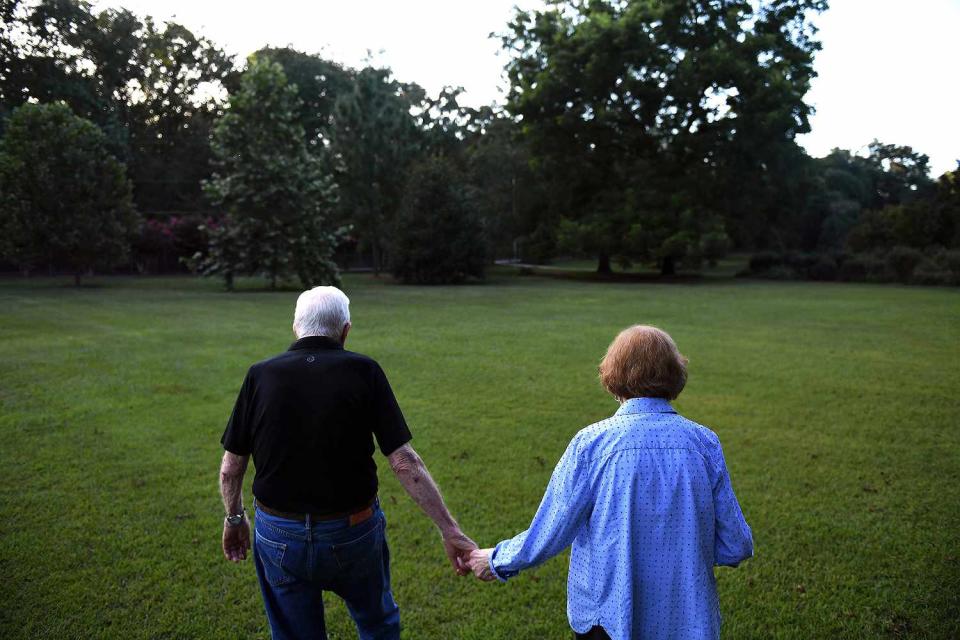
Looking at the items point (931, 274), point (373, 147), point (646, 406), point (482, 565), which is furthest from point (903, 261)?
point (482, 565)

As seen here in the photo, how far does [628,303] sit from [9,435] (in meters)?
19.4

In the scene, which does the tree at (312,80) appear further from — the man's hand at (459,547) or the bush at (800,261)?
the man's hand at (459,547)

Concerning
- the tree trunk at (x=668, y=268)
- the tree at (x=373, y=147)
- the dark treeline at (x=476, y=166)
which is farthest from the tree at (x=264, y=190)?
the tree trunk at (x=668, y=268)

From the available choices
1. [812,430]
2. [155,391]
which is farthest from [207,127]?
[812,430]

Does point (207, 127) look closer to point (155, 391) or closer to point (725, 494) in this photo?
point (155, 391)

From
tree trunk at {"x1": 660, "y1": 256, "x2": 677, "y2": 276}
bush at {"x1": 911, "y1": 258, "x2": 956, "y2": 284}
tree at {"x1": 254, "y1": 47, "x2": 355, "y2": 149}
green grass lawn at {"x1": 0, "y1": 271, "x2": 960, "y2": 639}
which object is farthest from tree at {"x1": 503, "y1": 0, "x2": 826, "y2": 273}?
green grass lawn at {"x1": 0, "y1": 271, "x2": 960, "y2": 639}

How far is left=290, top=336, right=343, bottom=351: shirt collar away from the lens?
8.82ft

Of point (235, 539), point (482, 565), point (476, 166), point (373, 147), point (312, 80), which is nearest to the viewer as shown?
point (482, 565)

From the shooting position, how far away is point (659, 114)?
39031 mm

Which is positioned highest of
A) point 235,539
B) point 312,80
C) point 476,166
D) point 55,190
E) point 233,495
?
point 312,80

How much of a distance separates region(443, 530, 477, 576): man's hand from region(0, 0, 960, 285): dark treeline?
27565 mm

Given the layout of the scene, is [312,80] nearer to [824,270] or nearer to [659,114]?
[659,114]

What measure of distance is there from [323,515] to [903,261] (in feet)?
127

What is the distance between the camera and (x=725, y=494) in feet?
7.38
